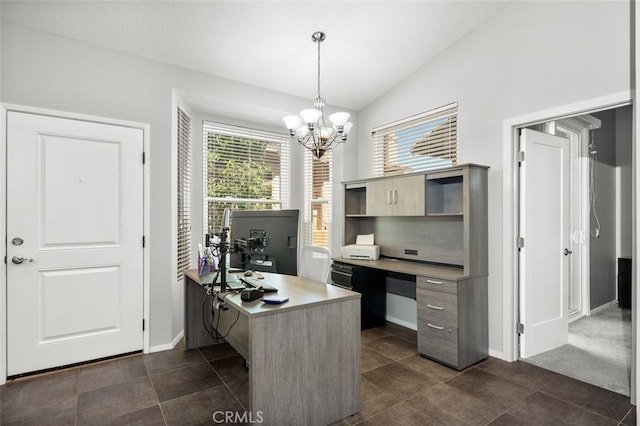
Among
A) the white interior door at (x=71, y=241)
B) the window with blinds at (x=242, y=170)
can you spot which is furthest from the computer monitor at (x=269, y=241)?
the window with blinds at (x=242, y=170)

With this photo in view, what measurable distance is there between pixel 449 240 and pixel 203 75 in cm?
314

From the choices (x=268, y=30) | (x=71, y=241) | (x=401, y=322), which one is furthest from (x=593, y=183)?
(x=71, y=241)

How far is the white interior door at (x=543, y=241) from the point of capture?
3.09m

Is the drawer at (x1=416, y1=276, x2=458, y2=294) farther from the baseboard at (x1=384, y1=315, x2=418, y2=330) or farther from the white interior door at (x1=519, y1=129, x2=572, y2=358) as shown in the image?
the baseboard at (x1=384, y1=315, x2=418, y2=330)

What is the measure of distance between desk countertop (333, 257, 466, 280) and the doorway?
0.67m

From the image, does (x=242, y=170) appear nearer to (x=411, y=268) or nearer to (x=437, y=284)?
(x=411, y=268)

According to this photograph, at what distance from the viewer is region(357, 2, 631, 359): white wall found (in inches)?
97.8

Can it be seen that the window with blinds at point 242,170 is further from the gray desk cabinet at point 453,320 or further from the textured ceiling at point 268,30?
the gray desk cabinet at point 453,320

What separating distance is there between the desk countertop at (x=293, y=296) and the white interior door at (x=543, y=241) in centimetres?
192

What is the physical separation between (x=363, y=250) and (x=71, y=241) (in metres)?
2.97

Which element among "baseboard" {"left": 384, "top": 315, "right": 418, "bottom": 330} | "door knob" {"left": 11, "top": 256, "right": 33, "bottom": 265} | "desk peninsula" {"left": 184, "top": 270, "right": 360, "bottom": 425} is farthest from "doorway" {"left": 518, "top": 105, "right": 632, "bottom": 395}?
"door knob" {"left": 11, "top": 256, "right": 33, "bottom": 265}

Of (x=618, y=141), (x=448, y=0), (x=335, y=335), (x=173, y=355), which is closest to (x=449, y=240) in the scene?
(x=335, y=335)

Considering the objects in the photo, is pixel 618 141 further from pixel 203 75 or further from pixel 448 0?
pixel 203 75

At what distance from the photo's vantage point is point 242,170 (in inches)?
176
